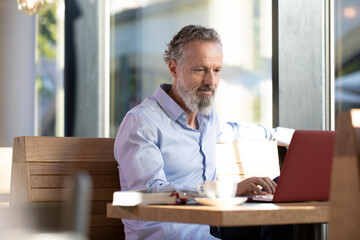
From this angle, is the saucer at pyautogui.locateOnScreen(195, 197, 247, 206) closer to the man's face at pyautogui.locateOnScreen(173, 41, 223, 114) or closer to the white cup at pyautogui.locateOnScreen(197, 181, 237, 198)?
the white cup at pyautogui.locateOnScreen(197, 181, 237, 198)

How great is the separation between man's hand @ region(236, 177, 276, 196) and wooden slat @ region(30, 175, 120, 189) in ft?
2.32

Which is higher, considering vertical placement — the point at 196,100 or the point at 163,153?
the point at 196,100

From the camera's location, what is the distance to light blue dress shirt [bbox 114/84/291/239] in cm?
205

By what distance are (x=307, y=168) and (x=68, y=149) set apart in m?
1.02

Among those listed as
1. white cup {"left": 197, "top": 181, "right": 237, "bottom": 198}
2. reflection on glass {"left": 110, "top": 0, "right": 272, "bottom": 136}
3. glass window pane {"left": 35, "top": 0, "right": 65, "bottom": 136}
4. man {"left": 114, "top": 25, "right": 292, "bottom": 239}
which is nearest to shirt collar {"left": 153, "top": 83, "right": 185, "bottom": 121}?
man {"left": 114, "top": 25, "right": 292, "bottom": 239}

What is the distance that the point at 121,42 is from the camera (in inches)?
211

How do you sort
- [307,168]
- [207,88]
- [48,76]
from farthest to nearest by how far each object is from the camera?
[48,76] < [207,88] < [307,168]

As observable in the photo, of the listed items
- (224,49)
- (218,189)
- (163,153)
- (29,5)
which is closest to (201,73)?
(163,153)

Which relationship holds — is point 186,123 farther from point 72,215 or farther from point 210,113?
point 72,215

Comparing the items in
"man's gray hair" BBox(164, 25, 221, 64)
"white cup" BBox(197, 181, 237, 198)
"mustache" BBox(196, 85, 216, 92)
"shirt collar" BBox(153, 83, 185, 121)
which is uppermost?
"man's gray hair" BBox(164, 25, 221, 64)

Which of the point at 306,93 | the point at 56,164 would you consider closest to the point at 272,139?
the point at 306,93

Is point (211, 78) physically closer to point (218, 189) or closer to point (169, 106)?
point (169, 106)

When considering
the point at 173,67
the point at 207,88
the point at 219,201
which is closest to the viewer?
the point at 219,201

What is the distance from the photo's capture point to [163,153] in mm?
2266
